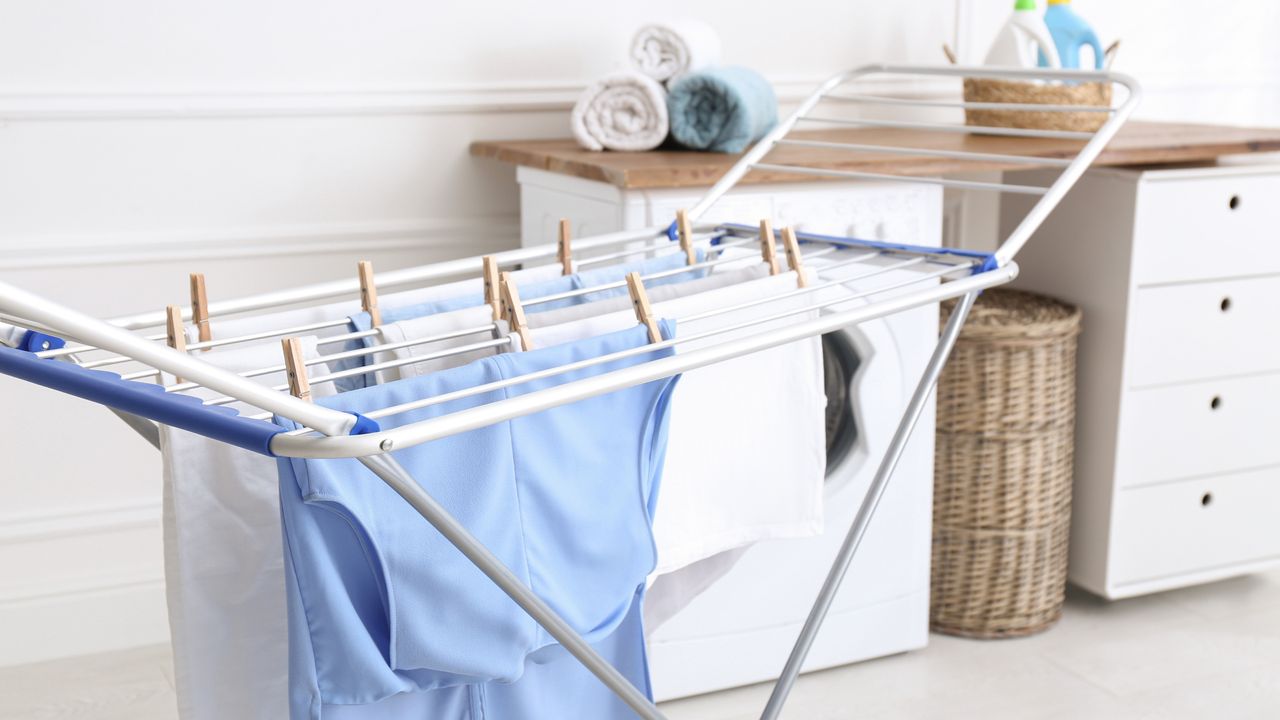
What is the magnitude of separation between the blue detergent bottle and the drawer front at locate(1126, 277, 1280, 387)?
525 mm

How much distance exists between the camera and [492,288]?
53.1 inches

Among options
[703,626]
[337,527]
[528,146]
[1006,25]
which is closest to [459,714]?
[337,527]

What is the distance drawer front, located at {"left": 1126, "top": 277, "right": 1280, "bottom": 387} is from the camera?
2.45 m

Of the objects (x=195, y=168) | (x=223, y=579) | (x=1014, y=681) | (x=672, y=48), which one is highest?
(x=672, y=48)

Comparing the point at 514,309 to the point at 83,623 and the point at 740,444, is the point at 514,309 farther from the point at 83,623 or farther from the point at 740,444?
the point at 83,623

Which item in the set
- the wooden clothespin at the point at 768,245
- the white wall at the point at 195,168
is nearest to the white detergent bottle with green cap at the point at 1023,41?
the white wall at the point at 195,168

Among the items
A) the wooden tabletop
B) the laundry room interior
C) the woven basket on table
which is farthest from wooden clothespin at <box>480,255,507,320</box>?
the woven basket on table

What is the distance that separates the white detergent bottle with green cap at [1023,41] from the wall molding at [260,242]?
1070 mm

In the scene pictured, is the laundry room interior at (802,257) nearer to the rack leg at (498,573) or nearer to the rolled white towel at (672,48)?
the rolled white towel at (672,48)

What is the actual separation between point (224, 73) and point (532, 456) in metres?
1.49

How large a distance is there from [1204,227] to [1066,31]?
0.52 metres

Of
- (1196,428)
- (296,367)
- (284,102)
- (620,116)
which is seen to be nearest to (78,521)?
(284,102)

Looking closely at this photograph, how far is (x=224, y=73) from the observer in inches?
91.9

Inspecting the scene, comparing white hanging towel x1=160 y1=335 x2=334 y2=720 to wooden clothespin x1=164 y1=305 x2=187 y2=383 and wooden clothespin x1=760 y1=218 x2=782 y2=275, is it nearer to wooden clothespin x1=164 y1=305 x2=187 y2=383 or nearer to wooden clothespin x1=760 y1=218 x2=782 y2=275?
wooden clothespin x1=164 y1=305 x2=187 y2=383
